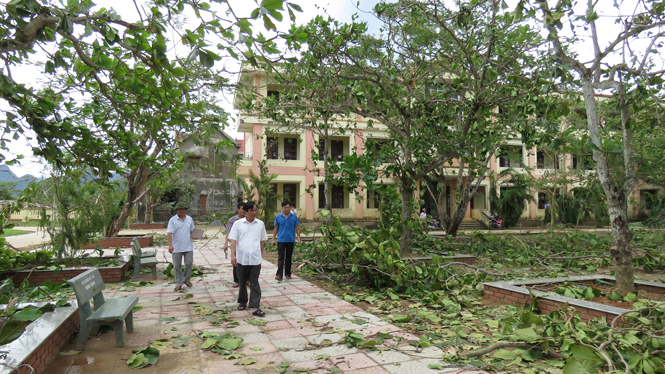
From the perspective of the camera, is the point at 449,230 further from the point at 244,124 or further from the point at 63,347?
the point at 244,124

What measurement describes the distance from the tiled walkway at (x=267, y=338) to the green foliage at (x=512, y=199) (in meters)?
21.2

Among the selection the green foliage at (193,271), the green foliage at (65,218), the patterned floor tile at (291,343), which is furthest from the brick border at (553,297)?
the green foliage at (65,218)

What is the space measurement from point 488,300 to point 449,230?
8.15 m

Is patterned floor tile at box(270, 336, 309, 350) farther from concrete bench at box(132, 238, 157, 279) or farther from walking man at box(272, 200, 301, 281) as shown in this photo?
concrete bench at box(132, 238, 157, 279)

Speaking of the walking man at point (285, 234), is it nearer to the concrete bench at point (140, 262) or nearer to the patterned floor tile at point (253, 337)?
the concrete bench at point (140, 262)

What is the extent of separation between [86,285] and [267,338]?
80.8 inches

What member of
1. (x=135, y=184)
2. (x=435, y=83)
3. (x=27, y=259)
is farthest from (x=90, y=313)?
(x=135, y=184)

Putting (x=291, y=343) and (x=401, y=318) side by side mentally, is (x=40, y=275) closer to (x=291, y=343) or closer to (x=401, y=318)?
(x=291, y=343)

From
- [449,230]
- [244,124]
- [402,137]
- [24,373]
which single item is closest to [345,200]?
[244,124]

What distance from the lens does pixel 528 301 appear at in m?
5.86

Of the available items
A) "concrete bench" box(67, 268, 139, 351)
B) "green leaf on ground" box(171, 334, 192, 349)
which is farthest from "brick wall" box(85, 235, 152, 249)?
"green leaf on ground" box(171, 334, 192, 349)

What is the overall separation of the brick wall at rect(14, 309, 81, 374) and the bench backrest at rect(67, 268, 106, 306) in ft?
1.11

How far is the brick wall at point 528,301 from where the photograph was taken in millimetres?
4953

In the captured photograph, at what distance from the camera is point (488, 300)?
21.5 ft
